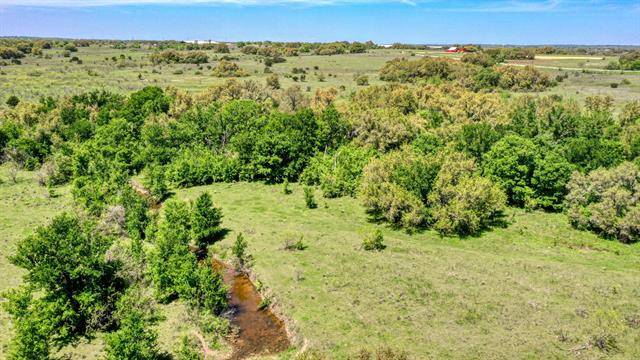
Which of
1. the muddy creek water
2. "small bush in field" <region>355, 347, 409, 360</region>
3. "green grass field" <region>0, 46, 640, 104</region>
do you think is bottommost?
the muddy creek water

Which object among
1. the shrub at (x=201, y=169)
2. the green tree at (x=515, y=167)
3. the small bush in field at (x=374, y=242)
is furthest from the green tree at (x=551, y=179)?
the shrub at (x=201, y=169)

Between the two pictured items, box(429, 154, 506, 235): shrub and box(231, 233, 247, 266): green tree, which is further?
box(429, 154, 506, 235): shrub

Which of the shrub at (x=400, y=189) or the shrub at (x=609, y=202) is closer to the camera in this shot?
the shrub at (x=609, y=202)

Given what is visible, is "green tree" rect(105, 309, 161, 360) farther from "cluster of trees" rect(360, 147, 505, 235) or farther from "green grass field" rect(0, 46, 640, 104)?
"green grass field" rect(0, 46, 640, 104)

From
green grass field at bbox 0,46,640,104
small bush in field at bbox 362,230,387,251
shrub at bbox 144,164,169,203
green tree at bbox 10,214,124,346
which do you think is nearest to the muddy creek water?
green tree at bbox 10,214,124,346

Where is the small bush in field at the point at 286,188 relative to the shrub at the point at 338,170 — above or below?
below

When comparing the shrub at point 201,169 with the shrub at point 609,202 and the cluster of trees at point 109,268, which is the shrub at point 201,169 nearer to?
the cluster of trees at point 109,268

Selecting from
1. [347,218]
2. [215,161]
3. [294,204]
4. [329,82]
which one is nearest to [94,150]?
[215,161]
